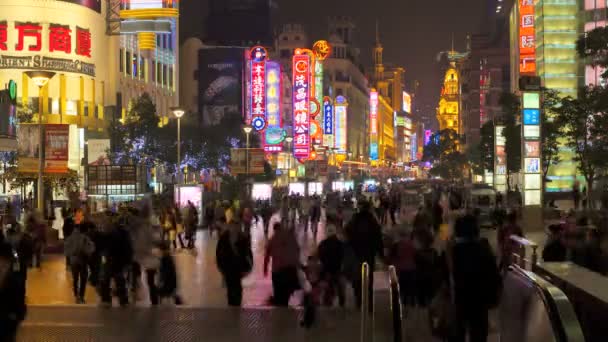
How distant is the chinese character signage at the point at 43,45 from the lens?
6131 centimetres

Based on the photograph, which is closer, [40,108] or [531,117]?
[40,108]

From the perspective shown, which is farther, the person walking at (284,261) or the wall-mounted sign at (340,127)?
the wall-mounted sign at (340,127)

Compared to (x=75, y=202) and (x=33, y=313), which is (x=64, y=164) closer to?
(x=75, y=202)

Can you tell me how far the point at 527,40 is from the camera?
70.8 meters

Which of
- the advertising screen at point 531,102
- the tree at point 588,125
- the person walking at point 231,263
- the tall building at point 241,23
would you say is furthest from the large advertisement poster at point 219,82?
the person walking at point 231,263

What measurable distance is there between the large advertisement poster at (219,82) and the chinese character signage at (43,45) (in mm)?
34283

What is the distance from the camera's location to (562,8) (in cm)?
6688

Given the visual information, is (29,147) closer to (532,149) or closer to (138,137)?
(532,149)

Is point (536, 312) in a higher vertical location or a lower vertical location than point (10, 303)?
higher

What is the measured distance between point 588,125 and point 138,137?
3177cm

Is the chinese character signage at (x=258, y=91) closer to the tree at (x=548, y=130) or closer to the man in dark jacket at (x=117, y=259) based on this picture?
the tree at (x=548, y=130)

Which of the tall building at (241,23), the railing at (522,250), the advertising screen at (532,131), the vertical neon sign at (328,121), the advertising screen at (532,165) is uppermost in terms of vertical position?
the tall building at (241,23)

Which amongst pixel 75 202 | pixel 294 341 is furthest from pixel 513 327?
pixel 75 202

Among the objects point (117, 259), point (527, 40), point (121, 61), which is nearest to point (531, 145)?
point (117, 259)
